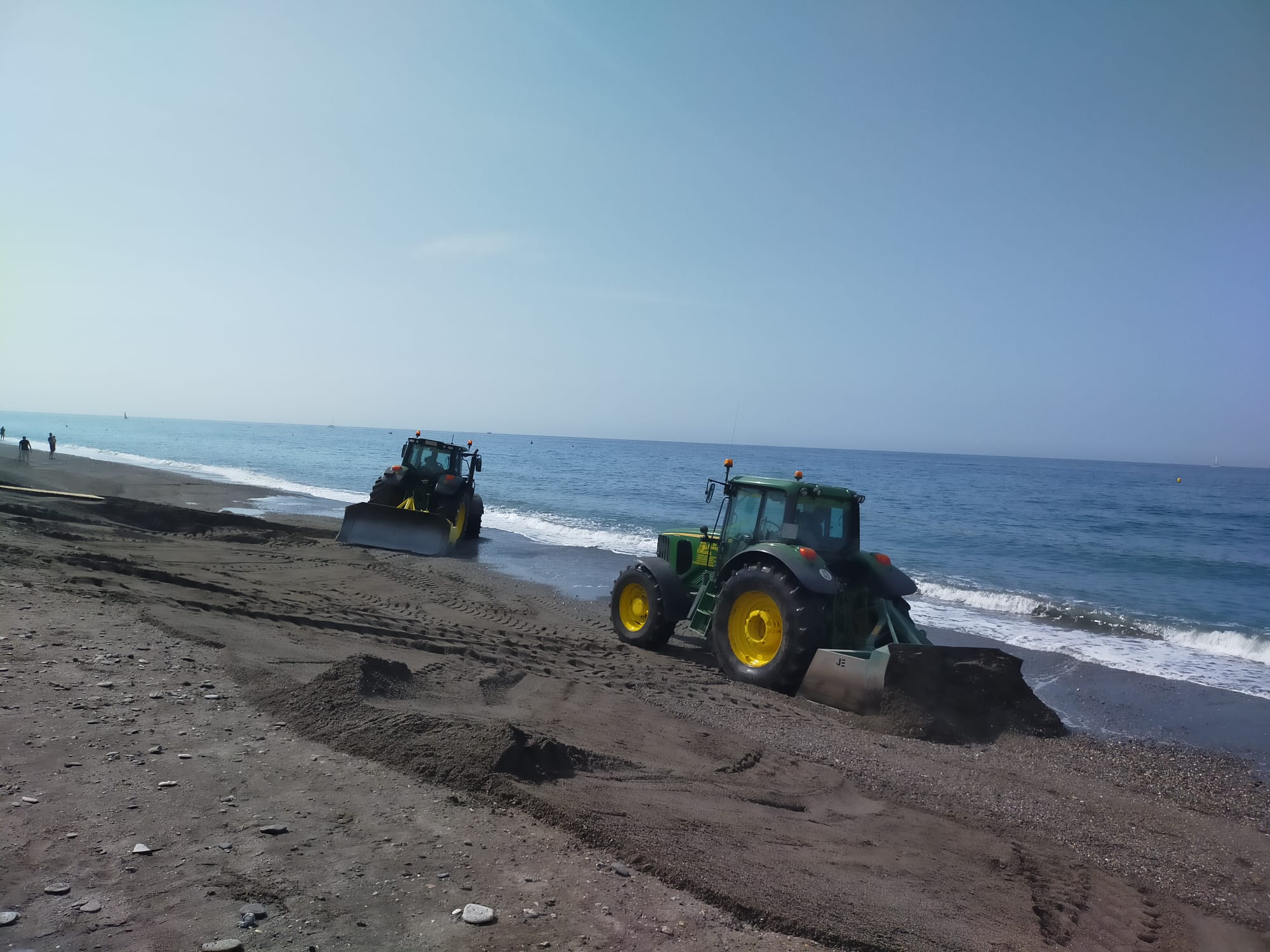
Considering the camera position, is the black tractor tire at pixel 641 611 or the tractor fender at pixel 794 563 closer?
the tractor fender at pixel 794 563

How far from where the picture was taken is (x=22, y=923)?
2.61m

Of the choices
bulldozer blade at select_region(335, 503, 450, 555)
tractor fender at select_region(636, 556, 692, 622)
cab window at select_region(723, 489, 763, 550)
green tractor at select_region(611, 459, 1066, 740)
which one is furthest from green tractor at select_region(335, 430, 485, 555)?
cab window at select_region(723, 489, 763, 550)

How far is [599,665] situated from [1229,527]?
111 feet

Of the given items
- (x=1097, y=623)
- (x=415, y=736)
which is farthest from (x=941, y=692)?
(x=1097, y=623)

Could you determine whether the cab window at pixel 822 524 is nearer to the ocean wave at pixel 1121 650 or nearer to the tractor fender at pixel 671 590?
the tractor fender at pixel 671 590

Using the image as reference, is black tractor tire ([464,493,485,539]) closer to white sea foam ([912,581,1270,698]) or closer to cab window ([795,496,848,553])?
white sea foam ([912,581,1270,698])

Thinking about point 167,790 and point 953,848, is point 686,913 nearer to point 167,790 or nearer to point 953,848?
point 953,848

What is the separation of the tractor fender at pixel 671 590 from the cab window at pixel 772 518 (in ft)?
3.83

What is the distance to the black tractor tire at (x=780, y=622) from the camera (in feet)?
23.1

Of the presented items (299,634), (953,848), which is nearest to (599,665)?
(299,634)

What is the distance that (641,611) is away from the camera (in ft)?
30.1

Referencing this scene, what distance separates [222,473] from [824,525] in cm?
3558

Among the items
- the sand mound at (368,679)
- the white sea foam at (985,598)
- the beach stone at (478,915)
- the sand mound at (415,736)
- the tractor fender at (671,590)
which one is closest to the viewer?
the beach stone at (478,915)

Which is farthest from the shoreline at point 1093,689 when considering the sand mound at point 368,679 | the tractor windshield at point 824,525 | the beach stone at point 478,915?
the beach stone at point 478,915
